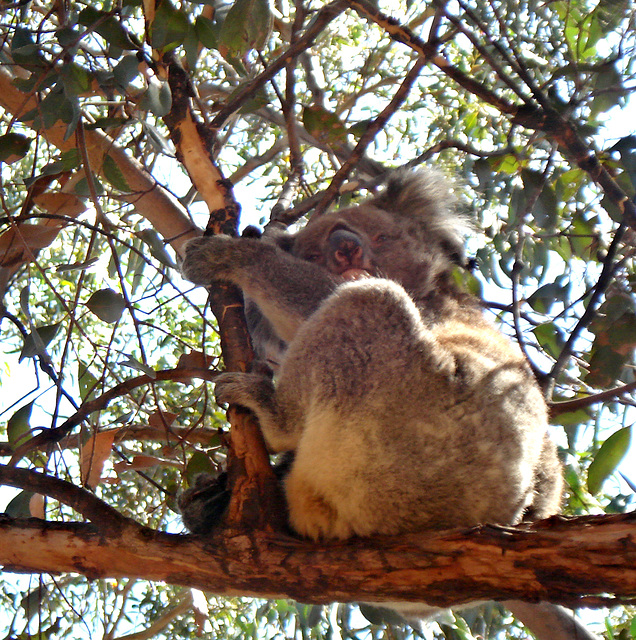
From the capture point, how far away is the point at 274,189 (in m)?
4.76

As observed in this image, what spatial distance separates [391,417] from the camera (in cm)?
200

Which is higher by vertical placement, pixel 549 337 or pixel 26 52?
pixel 26 52

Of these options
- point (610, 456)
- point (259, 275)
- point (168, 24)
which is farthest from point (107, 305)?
point (610, 456)

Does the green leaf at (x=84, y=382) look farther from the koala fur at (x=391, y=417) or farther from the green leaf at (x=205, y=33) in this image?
the green leaf at (x=205, y=33)

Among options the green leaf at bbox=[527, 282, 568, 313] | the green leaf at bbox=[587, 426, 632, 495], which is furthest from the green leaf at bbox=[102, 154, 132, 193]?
the green leaf at bbox=[587, 426, 632, 495]

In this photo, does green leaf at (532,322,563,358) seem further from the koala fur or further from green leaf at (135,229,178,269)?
green leaf at (135,229,178,269)

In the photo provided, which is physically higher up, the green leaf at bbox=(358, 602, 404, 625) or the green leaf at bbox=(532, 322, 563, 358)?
the green leaf at bbox=(532, 322, 563, 358)

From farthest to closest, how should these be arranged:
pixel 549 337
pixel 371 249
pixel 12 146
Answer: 1. pixel 371 249
2. pixel 12 146
3. pixel 549 337

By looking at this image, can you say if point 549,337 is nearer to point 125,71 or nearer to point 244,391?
point 244,391

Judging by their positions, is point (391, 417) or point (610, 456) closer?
point (610, 456)

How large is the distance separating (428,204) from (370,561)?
214cm

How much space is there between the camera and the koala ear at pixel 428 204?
336 centimetres

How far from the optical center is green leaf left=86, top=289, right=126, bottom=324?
84.1 inches

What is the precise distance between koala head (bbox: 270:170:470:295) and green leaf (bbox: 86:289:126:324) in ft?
3.39
